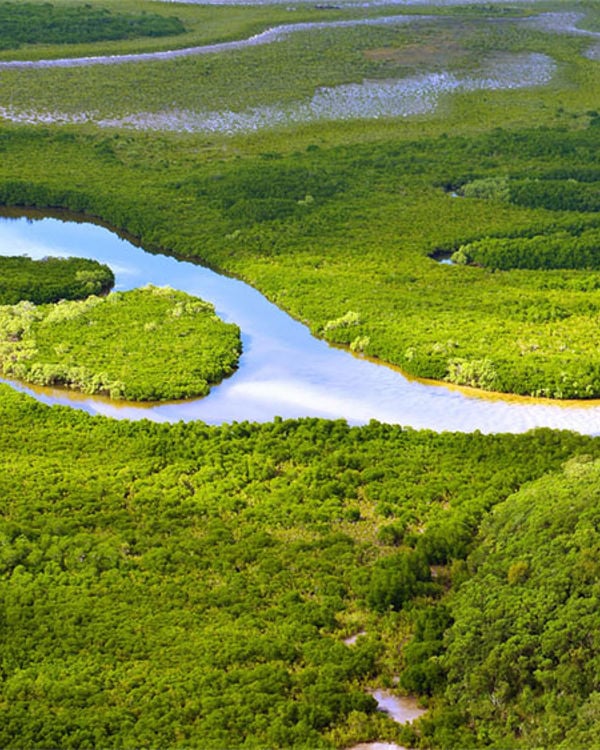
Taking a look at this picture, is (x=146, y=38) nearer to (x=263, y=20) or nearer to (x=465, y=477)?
(x=263, y=20)


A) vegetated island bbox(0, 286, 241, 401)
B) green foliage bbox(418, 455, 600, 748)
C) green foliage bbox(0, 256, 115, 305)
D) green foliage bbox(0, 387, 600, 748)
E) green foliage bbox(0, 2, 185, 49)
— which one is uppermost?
green foliage bbox(418, 455, 600, 748)

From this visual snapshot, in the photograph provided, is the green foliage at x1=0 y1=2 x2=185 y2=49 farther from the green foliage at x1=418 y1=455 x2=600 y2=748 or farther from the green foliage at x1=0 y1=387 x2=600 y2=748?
the green foliage at x1=418 y1=455 x2=600 y2=748

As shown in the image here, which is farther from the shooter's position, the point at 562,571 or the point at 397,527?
the point at 397,527

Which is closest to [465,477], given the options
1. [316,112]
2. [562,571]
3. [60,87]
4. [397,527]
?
[397,527]

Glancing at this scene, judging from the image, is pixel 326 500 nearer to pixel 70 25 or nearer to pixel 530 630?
pixel 530 630

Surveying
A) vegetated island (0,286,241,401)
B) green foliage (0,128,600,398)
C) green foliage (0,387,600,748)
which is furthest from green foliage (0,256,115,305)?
green foliage (0,387,600,748)
